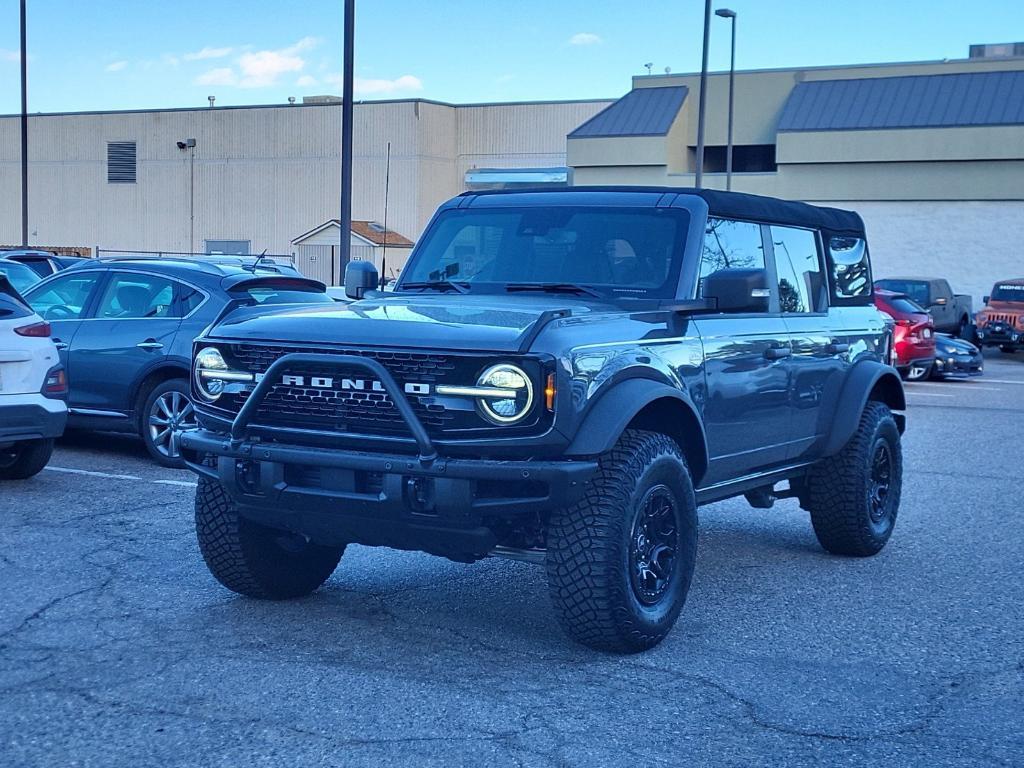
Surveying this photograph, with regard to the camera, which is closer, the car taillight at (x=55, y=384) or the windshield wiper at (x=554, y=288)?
the windshield wiper at (x=554, y=288)

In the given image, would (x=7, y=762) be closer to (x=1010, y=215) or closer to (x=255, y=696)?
(x=255, y=696)

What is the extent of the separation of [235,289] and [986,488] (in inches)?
244

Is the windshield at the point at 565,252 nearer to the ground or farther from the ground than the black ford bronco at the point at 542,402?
farther from the ground

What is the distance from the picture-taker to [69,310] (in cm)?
1169

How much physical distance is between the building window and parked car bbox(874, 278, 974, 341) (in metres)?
14.5

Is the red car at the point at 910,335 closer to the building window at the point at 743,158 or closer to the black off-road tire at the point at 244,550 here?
the black off-road tire at the point at 244,550

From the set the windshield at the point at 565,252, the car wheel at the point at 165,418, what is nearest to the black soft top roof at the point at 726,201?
the windshield at the point at 565,252

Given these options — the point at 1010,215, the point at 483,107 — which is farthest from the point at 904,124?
the point at 483,107

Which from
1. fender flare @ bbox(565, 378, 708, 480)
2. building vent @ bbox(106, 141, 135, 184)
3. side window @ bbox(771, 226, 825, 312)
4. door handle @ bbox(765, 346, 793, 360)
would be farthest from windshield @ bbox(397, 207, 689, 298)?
building vent @ bbox(106, 141, 135, 184)

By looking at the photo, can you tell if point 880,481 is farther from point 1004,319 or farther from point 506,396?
point 1004,319

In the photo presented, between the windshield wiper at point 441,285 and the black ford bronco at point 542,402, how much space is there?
0.05 ft

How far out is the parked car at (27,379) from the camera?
941 cm

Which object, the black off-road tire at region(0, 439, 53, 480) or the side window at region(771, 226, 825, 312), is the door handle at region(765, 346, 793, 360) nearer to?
the side window at region(771, 226, 825, 312)

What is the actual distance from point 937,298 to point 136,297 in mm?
23040
